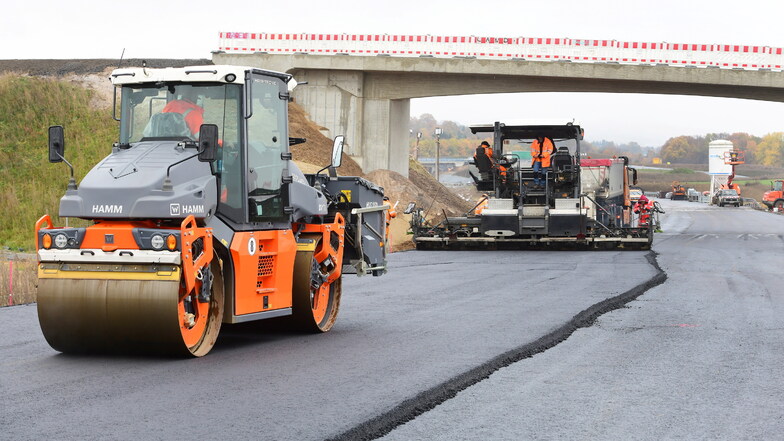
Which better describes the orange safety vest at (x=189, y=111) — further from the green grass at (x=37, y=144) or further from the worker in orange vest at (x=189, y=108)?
the green grass at (x=37, y=144)

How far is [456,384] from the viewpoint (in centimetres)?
784

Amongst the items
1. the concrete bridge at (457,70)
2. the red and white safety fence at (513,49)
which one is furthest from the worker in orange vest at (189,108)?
the red and white safety fence at (513,49)

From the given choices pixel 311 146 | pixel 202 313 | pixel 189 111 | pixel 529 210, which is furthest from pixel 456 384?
pixel 311 146

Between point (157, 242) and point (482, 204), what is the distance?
19659 millimetres

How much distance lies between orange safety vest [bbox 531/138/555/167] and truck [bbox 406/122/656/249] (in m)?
0.12

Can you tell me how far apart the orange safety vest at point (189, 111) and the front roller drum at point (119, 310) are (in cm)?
153

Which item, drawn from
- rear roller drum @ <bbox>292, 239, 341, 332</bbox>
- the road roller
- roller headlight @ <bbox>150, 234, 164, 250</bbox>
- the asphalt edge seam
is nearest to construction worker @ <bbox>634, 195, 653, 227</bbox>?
the asphalt edge seam

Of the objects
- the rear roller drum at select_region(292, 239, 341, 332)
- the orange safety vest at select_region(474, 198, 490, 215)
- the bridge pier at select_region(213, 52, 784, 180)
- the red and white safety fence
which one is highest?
the red and white safety fence

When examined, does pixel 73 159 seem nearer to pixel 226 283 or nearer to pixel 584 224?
pixel 584 224

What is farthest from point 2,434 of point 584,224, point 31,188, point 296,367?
point 31,188

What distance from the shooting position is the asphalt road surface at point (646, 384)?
21.6ft

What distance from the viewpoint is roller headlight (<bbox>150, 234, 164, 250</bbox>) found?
827 cm

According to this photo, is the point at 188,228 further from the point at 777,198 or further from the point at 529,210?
the point at 777,198

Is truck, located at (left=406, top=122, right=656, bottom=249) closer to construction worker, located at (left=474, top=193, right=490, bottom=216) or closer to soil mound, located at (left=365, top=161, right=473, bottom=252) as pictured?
construction worker, located at (left=474, top=193, right=490, bottom=216)
